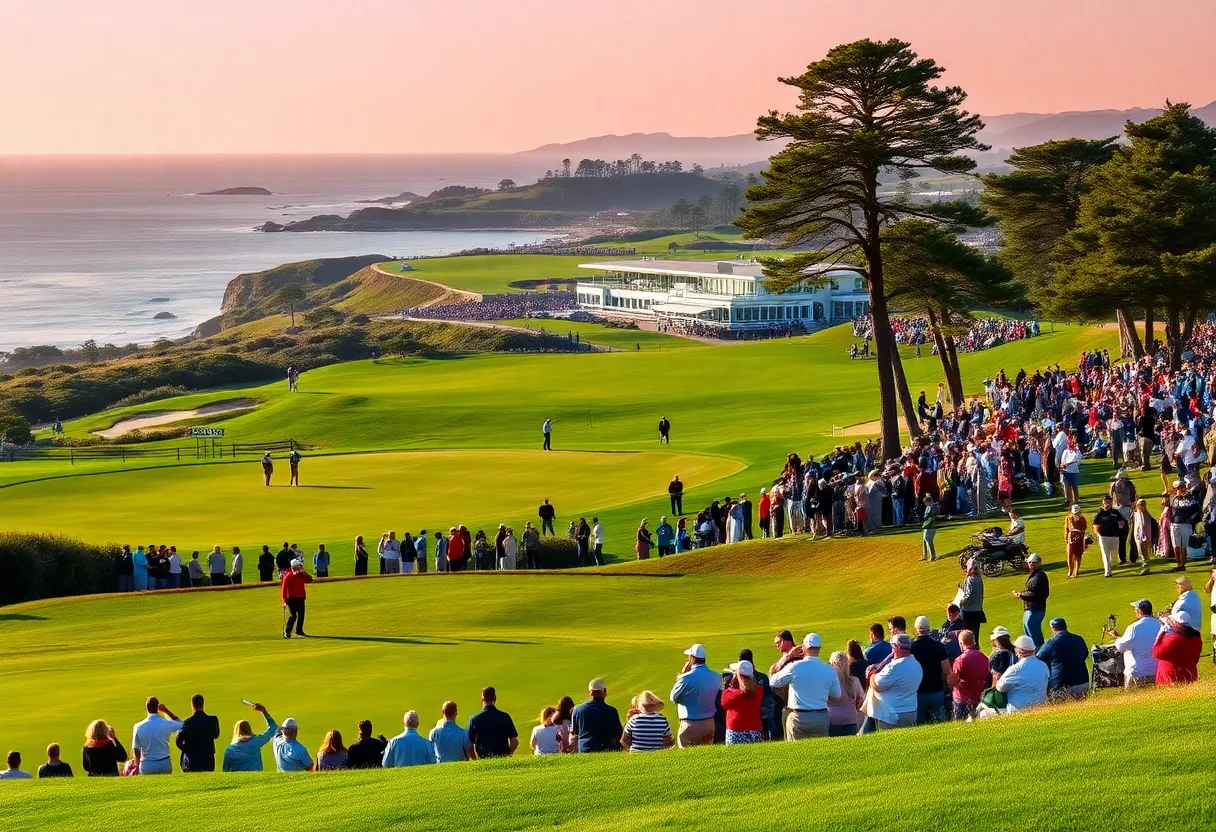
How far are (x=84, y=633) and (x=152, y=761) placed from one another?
38.6 ft

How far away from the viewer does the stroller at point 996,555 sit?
76.8 ft

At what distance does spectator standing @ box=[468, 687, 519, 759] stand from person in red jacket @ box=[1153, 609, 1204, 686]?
635 centimetres

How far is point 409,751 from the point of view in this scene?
13.1 m

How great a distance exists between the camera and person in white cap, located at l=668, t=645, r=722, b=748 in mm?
13250

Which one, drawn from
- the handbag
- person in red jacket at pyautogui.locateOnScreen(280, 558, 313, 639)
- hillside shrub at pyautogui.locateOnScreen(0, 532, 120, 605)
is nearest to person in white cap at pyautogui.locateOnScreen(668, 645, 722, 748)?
the handbag

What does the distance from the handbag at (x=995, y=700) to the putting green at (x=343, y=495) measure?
70.9ft

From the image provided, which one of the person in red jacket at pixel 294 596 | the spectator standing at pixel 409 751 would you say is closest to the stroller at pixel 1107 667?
the spectator standing at pixel 409 751

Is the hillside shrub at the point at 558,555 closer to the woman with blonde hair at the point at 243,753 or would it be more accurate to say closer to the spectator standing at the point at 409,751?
the woman with blonde hair at the point at 243,753

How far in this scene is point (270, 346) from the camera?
376ft

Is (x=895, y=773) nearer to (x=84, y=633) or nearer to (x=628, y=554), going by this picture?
(x=84, y=633)

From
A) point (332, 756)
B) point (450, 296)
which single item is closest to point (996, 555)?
point (332, 756)

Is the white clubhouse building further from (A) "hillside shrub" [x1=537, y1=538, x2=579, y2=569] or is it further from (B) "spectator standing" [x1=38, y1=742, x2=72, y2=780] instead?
(B) "spectator standing" [x1=38, y1=742, x2=72, y2=780]

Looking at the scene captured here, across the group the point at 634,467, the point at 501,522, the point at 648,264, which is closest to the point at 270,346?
the point at 648,264

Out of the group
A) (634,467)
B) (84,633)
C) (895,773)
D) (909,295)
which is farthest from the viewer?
(634,467)
